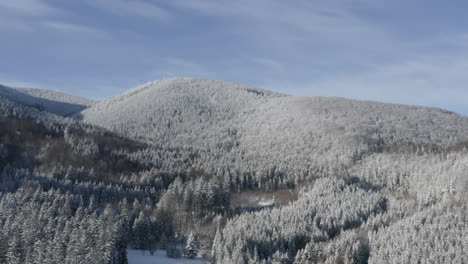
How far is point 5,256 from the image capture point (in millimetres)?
102750

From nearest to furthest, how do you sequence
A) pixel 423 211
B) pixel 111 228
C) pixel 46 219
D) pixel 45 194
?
pixel 111 228, pixel 46 219, pixel 45 194, pixel 423 211

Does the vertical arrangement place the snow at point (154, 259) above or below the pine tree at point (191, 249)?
below

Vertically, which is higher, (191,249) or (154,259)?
(191,249)

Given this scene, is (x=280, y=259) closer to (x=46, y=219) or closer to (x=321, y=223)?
(x=321, y=223)

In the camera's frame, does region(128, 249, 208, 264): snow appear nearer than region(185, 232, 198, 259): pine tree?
Yes

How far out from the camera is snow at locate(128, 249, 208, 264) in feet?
465

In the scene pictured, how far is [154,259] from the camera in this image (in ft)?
479

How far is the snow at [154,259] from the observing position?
14160cm

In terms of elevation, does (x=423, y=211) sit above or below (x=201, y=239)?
above

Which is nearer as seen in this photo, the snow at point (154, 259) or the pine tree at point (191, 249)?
the snow at point (154, 259)

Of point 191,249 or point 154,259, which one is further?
point 191,249

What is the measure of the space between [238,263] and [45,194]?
7480 centimetres

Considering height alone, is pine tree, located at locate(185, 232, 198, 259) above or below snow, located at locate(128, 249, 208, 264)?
above

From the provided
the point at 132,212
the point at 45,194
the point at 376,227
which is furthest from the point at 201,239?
the point at 376,227
